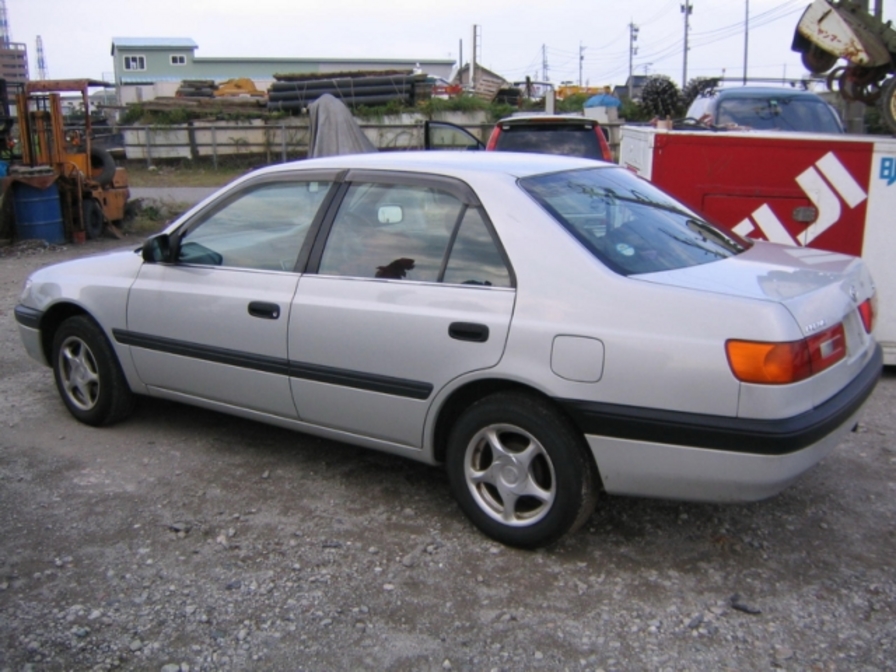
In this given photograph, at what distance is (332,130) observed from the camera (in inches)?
558

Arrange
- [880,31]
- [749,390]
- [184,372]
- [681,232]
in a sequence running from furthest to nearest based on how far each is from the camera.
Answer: [880,31]
[184,372]
[681,232]
[749,390]

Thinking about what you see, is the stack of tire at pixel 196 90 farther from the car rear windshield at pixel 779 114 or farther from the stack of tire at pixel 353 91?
the car rear windshield at pixel 779 114

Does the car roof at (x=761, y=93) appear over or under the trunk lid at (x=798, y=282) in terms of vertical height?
over

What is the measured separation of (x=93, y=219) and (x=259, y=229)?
33.8ft

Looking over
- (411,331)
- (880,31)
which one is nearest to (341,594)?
(411,331)

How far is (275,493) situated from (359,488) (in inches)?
15.6

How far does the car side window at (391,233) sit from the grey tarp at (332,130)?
10315mm

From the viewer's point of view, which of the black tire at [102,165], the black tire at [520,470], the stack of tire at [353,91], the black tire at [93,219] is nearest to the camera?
the black tire at [520,470]

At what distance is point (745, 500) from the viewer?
10.6 feet

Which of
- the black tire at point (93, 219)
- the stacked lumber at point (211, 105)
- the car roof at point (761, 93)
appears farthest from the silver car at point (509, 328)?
the stacked lumber at point (211, 105)

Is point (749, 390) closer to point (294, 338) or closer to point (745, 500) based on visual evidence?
point (745, 500)

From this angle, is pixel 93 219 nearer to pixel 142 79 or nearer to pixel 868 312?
pixel 868 312

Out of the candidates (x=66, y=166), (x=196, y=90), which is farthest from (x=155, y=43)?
(x=66, y=166)

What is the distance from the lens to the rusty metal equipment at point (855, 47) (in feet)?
25.6
